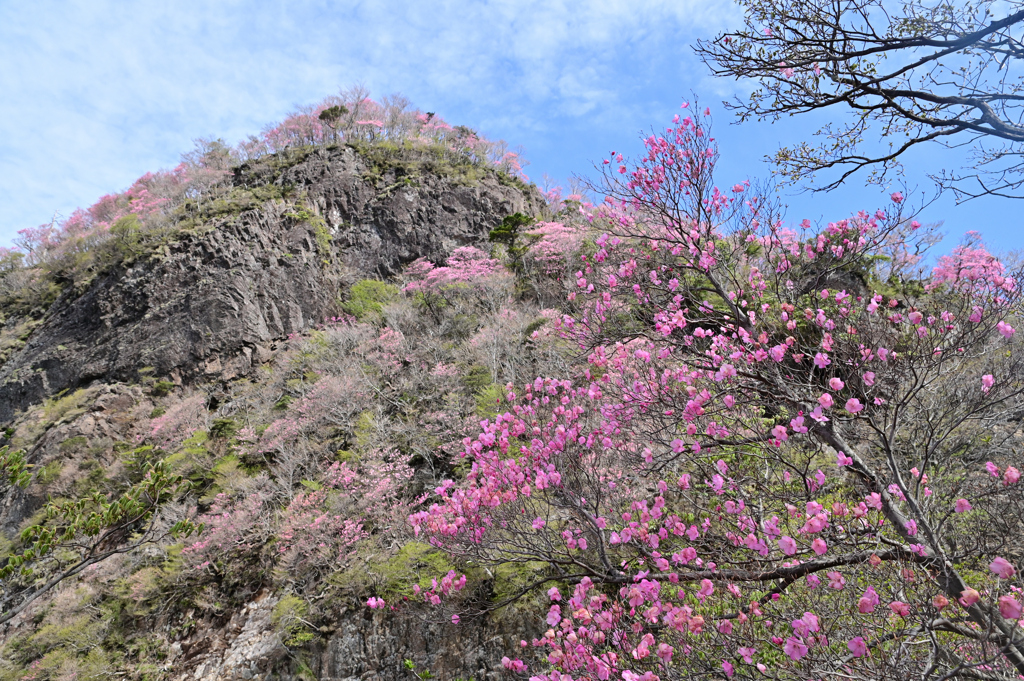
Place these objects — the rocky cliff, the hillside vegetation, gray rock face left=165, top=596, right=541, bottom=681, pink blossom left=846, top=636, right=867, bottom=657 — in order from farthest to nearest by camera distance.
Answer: the rocky cliff
gray rock face left=165, top=596, right=541, bottom=681
the hillside vegetation
pink blossom left=846, top=636, right=867, bottom=657

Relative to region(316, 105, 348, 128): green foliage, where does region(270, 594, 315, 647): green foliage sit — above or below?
below

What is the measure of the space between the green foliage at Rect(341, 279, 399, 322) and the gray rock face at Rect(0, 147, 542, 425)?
2.60 feet

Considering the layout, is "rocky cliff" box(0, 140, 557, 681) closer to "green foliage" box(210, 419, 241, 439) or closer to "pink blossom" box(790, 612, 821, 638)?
"green foliage" box(210, 419, 241, 439)

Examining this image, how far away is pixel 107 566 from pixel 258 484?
4.37 m

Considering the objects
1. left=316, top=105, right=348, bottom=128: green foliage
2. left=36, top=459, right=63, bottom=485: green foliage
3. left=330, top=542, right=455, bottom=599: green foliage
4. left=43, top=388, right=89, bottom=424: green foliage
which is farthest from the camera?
left=316, top=105, right=348, bottom=128: green foliage

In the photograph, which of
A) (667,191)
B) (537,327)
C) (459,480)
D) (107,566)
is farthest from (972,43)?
(107,566)

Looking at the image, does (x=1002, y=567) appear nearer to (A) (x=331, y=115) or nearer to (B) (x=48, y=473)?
(B) (x=48, y=473)

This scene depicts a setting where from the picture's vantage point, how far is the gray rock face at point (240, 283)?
18.8 m

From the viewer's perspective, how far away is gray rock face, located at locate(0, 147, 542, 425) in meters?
18.8

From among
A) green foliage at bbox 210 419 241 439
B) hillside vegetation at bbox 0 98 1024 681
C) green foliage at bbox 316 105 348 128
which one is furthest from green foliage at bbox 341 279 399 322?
green foliage at bbox 316 105 348 128

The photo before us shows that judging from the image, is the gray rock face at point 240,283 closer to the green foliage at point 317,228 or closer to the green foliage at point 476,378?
the green foliage at point 317,228

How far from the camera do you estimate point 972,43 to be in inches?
131

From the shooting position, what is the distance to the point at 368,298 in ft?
71.9

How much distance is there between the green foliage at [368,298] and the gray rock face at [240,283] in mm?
791
